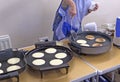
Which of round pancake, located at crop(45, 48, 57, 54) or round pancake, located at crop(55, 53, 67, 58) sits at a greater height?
round pancake, located at crop(45, 48, 57, 54)

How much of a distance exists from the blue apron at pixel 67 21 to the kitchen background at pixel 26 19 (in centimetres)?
27

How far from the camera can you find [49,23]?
1862mm

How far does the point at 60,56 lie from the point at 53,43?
0.44 feet

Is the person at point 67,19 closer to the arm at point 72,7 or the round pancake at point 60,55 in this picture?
the arm at point 72,7

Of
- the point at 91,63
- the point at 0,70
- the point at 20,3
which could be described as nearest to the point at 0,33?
the point at 20,3

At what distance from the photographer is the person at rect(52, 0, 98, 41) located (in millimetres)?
1496

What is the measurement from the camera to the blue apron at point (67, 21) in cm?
151

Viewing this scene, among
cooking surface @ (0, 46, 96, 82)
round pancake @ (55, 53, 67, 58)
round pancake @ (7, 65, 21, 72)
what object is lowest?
cooking surface @ (0, 46, 96, 82)

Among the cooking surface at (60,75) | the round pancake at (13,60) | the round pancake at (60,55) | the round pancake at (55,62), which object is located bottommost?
the cooking surface at (60,75)

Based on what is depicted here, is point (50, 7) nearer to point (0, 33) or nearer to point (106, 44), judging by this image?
point (0, 33)

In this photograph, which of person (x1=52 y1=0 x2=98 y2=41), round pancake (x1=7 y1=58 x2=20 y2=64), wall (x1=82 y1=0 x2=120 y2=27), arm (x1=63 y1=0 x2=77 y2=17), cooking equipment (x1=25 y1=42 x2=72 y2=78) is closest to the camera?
cooking equipment (x1=25 y1=42 x2=72 y2=78)

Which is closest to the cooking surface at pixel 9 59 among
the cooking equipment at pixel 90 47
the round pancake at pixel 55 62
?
the round pancake at pixel 55 62

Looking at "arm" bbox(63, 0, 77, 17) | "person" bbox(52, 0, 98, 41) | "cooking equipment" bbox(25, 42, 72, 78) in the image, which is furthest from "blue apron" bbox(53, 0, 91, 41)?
"cooking equipment" bbox(25, 42, 72, 78)

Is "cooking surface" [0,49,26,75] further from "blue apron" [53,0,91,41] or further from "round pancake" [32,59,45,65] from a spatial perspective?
"blue apron" [53,0,91,41]
